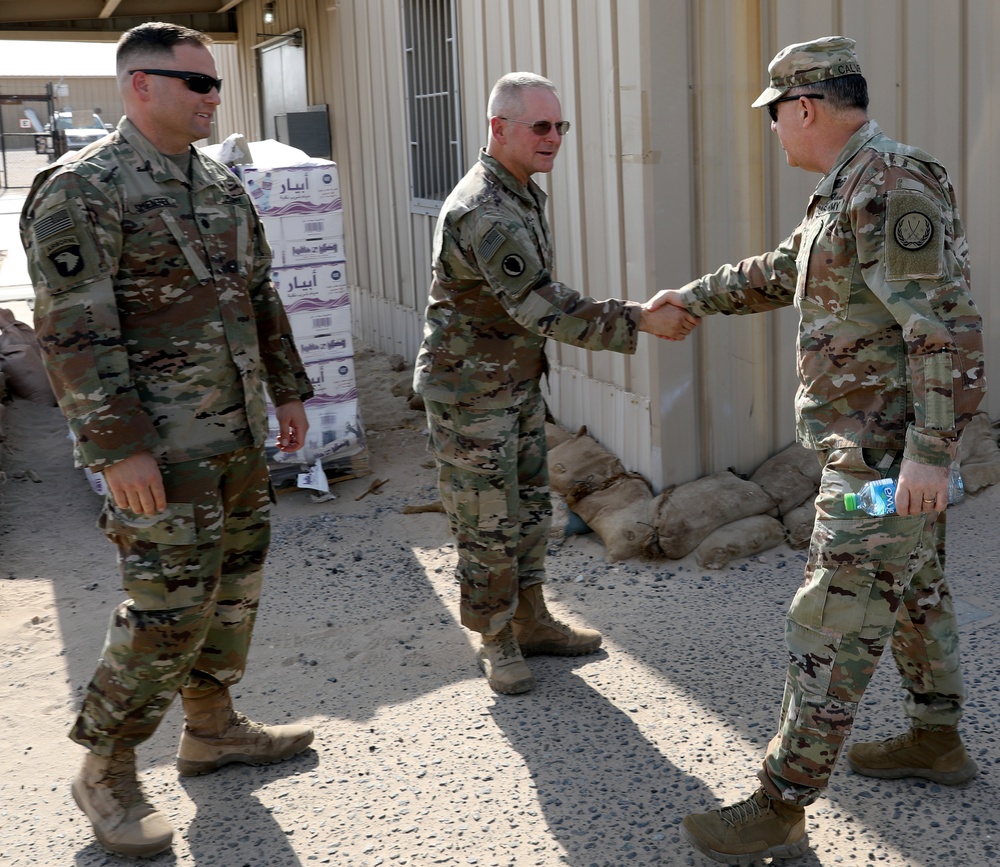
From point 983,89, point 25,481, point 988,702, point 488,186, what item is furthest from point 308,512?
point 983,89

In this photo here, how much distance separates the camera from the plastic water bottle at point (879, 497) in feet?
8.74

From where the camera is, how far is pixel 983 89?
229 inches

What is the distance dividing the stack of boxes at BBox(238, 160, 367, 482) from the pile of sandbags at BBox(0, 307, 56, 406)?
9.47 feet

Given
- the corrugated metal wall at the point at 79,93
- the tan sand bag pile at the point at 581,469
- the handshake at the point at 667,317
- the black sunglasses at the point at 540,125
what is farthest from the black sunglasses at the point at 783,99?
the corrugated metal wall at the point at 79,93

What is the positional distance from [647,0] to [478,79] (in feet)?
7.70

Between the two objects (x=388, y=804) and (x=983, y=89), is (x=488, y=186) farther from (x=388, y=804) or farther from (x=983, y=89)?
(x=983, y=89)

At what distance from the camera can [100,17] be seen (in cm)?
1305

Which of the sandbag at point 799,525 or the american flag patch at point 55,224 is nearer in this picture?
the american flag patch at point 55,224

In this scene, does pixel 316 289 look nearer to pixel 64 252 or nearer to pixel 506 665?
pixel 506 665

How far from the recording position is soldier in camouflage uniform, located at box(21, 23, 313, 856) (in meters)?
2.93

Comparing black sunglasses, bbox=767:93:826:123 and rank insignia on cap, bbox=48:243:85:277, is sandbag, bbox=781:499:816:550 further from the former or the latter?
rank insignia on cap, bbox=48:243:85:277

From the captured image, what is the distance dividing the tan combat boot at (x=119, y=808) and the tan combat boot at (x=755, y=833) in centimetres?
146

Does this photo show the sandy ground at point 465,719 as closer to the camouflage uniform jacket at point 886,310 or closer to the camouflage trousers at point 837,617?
the camouflage trousers at point 837,617

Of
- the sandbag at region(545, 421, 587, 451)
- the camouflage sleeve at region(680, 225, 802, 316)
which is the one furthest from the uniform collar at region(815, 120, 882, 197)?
the sandbag at region(545, 421, 587, 451)
